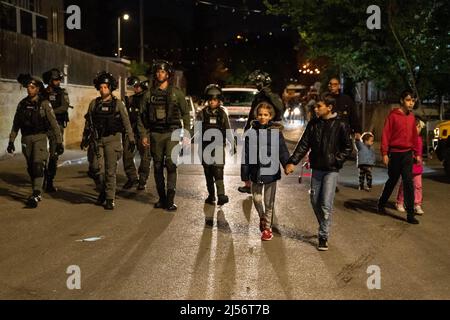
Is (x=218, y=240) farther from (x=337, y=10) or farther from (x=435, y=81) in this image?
(x=435, y=81)

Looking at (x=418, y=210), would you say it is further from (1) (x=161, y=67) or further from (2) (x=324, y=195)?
(1) (x=161, y=67)

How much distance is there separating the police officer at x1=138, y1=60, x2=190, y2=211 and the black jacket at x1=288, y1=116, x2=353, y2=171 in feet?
8.22

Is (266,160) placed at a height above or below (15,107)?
below

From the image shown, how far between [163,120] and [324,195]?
9.69 feet

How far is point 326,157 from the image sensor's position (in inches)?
264

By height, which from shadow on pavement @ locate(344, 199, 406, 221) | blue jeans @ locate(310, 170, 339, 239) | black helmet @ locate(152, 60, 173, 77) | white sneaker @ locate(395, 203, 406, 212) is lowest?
shadow on pavement @ locate(344, 199, 406, 221)

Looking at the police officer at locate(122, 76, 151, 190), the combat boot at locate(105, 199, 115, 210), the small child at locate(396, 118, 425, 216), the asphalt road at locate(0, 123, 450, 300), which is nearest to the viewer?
the asphalt road at locate(0, 123, 450, 300)

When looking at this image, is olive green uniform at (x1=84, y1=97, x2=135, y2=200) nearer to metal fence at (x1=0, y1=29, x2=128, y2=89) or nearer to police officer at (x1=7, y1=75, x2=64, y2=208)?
police officer at (x1=7, y1=75, x2=64, y2=208)

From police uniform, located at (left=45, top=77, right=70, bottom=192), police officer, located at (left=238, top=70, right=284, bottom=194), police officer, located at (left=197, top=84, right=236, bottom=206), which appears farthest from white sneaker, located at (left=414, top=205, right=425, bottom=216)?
police uniform, located at (left=45, top=77, right=70, bottom=192)

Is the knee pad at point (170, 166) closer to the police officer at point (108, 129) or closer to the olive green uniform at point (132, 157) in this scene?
the police officer at point (108, 129)

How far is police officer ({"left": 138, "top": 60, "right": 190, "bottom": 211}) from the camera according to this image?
28.7 ft

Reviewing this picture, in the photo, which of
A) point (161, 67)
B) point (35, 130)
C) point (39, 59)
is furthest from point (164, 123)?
point (39, 59)

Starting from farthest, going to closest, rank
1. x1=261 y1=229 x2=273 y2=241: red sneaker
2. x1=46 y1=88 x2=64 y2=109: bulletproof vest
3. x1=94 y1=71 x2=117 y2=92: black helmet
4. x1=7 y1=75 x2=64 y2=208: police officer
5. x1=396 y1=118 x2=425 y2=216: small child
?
x1=46 y1=88 x2=64 y2=109: bulletproof vest → x1=7 y1=75 x2=64 y2=208: police officer → x1=94 y1=71 x2=117 y2=92: black helmet → x1=396 y1=118 x2=425 y2=216: small child → x1=261 y1=229 x2=273 y2=241: red sneaker

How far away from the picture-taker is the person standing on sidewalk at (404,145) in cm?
824
